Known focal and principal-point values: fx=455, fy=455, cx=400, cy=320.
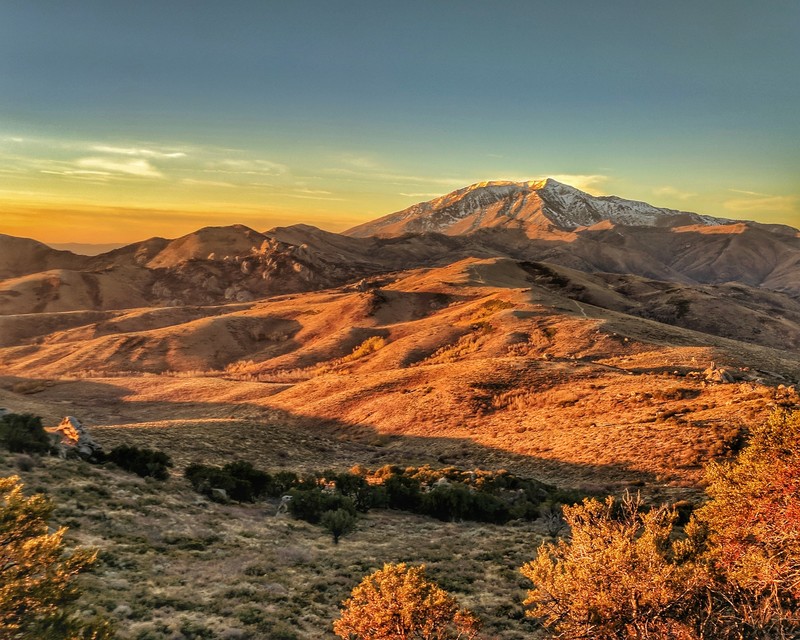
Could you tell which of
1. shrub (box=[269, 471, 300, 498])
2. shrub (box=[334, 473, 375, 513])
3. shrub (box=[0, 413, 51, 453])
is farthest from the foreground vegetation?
shrub (box=[0, 413, 51, 453])

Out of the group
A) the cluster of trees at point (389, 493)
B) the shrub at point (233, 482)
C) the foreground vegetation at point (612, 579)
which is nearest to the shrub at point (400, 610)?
the foreground vegetation at point (612, 579)

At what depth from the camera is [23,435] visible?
72.4ft

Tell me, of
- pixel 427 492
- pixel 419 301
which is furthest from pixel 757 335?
pixel 427 492

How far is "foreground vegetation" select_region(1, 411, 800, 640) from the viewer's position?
25.2 feet

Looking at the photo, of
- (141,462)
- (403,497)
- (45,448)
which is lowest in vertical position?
(403,497)

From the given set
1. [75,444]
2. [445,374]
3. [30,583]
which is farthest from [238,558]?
[445,374]

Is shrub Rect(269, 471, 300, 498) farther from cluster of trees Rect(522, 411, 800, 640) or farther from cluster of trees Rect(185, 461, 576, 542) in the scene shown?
cluster of trees Rect(522, 411, 800, 640)

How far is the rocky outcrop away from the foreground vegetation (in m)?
10.1

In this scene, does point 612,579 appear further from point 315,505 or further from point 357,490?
point 357,490

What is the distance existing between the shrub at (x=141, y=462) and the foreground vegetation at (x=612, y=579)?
25.8ft

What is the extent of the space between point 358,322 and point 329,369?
2281cm

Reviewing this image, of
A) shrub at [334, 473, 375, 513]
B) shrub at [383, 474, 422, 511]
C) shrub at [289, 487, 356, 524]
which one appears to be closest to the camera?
shrub at [289, 487, 356, 524]

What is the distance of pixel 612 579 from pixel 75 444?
2738 centimetres

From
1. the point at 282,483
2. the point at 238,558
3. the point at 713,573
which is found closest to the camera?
the point at 713,573
